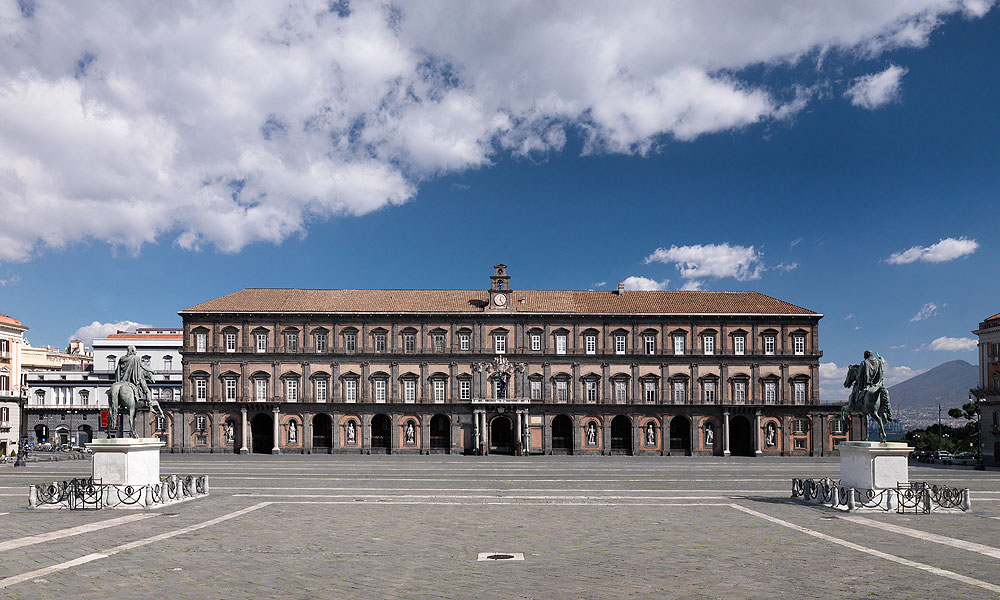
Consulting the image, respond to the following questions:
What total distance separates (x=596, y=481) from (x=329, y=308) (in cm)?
3804

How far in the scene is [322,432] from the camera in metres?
66.9

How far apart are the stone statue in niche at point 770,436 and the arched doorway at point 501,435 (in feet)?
70.7

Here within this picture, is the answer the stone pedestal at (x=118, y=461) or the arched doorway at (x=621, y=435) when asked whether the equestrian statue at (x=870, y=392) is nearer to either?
the stone pedestal at (x=118, y=461)

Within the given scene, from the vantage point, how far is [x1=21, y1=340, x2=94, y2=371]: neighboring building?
9716 cm

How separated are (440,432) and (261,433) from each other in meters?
15.5

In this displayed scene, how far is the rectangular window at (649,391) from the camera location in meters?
66.4

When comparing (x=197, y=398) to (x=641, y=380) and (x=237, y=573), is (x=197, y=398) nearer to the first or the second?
(x=641, y=380)

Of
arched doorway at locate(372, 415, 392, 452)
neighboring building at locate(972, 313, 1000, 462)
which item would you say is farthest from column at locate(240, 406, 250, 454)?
neighboring building at locate(972, 313, 1000, 462)

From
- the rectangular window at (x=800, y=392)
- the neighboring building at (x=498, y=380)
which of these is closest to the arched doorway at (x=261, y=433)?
the neighboring building at (x=498, y=380)

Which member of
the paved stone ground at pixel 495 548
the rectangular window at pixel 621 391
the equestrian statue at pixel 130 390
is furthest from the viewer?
the rectangular window at pixel 621 391

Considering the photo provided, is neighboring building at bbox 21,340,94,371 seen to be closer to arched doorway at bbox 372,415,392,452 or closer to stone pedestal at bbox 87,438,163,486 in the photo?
arched doorway at bbox 372,415,392,452

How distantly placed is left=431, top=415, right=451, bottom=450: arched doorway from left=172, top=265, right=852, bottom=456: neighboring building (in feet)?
0.36

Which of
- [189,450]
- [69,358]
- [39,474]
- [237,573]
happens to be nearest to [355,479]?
[39,474]

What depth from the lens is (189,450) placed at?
2566 inches
